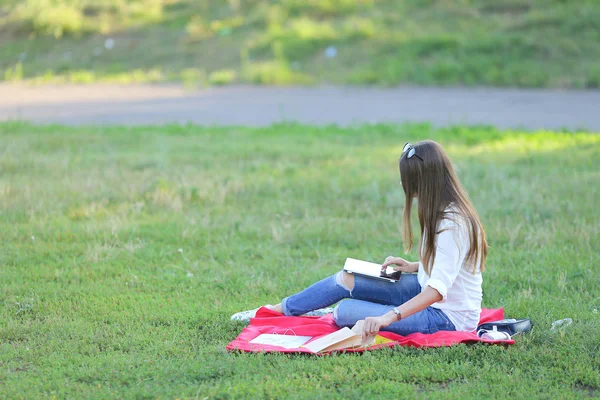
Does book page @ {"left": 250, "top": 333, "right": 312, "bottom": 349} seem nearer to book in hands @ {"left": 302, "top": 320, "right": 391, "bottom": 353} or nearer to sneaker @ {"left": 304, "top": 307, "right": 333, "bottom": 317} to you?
book in hands @ {"left": 302, "top": 320, "right": 391, "bottom": 353}

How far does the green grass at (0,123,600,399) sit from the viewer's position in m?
4.21

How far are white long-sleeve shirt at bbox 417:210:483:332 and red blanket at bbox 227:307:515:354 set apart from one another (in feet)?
0.37

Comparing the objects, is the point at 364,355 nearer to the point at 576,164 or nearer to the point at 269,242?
the point at 269,242

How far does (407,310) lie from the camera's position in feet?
14.4

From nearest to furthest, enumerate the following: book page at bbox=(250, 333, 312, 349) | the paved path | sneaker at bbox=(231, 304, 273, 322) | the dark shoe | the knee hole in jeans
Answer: book page at bbox=(250, 333, 312, 349) → the dark shoe → the knee hole in jeans → sneaker at bbox=(231, 304, 273, 322) → the paved path

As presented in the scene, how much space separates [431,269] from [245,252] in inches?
95.6

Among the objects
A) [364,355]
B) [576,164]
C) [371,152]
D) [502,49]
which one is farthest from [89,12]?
[364,355]

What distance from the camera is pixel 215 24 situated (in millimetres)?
20453

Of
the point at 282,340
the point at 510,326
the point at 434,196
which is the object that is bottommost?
the point at 510,326

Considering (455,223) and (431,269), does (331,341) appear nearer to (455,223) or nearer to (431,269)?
(431,269)

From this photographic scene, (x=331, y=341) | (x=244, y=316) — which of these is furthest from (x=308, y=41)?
(x=331, y=341)

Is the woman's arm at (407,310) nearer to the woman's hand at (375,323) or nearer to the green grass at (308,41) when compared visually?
the woman's hand at (375,323)

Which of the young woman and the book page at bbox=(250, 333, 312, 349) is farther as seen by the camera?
the book page at bbox=(250, 333, 312, 349)

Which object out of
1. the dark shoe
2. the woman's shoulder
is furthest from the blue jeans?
the woman's shoulder
